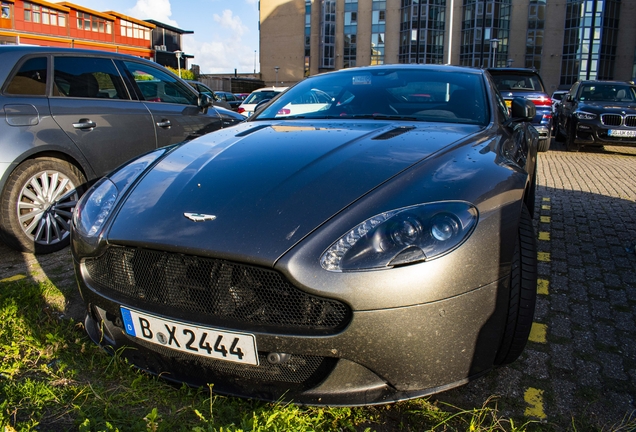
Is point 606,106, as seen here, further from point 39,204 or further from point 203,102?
point 39,204

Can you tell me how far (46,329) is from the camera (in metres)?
2.63

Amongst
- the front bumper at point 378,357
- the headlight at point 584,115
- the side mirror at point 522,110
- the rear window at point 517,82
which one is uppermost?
the rear window at point 517,82

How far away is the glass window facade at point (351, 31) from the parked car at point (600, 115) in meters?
53.2

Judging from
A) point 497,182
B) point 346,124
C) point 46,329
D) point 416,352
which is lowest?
point 46,329

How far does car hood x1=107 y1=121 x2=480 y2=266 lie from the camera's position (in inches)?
73.2

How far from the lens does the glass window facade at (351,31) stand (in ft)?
208

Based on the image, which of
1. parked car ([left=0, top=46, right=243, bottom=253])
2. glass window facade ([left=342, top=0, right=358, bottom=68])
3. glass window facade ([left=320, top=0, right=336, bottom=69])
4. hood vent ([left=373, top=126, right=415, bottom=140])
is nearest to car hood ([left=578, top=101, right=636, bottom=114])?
parked car ([left=0, top=46, right=243, bottom=253])

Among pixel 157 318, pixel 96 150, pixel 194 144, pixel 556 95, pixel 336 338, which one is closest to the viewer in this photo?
pixel 336 338

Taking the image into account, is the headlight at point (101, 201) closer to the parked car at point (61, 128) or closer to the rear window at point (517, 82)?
the parked car at point (61, 128)

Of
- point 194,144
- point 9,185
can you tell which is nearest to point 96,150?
point 9,185

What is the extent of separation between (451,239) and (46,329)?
6.74ft

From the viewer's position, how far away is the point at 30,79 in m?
4.01

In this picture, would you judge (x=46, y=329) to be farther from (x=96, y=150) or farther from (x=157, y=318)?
(x=96, y=150)

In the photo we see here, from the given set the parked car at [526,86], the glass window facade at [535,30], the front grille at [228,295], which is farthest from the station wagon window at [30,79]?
the glass window facade at [535,30]
